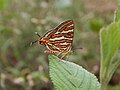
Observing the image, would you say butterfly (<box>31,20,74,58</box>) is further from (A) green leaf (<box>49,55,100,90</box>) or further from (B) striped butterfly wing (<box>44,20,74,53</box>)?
(A) green leaf (<box>49,55,100,90</box>)

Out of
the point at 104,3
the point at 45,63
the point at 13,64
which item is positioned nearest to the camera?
the point at 45,63

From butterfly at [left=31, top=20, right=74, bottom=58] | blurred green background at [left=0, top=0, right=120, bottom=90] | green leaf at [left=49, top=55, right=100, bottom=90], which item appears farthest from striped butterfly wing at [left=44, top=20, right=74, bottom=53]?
blurred green background at [left=0, top=0, right=120, bottom=90]

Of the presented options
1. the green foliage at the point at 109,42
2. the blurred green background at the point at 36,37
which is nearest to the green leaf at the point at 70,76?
the green foliage at the point at 109,42

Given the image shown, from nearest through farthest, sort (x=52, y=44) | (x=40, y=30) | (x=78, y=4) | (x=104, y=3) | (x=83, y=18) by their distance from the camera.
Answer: (x=52, y=44) → (x=40, y=30) → (x=83, y=18) → (x=78, y=4) → (x=104, y=3)

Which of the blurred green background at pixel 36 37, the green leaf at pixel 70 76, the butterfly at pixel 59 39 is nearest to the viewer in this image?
the green leaf at pixel 70 76

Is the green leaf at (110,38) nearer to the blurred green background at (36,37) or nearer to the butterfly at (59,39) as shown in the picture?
the butterfly at (59,39)

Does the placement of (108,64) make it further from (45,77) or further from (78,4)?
(78,4)

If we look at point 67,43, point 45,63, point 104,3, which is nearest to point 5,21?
point 45,63
